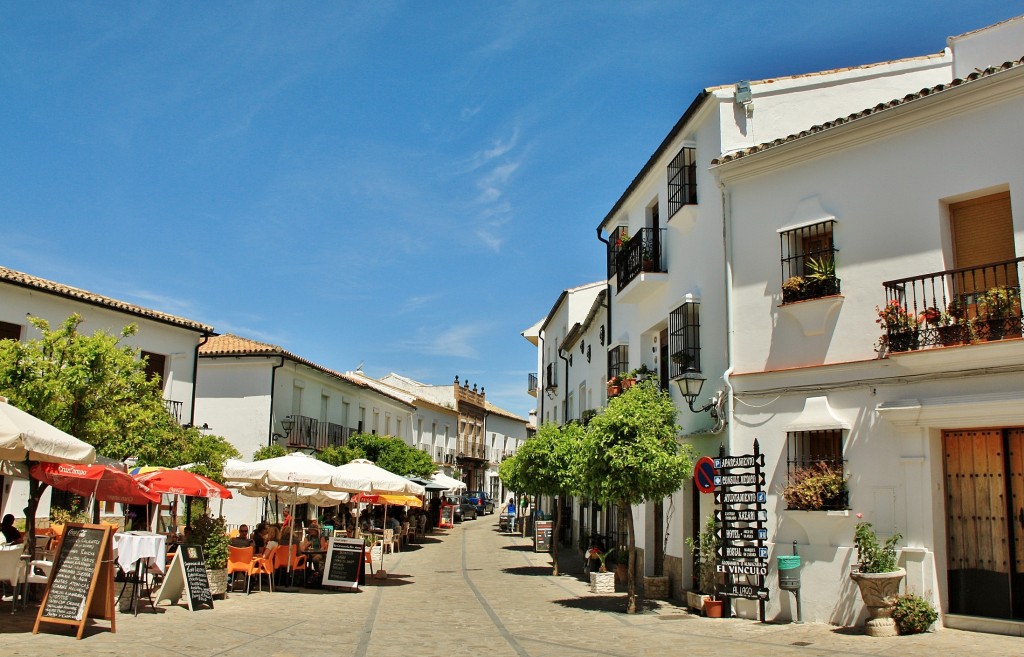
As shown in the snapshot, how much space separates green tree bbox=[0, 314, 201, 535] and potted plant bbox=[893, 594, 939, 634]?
1149cm

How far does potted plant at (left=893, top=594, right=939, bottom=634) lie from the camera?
34.5ft

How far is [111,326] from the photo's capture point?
23781 millimetres

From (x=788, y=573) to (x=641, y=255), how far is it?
762 cm

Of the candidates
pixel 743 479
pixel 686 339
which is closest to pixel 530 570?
pixel 686 339

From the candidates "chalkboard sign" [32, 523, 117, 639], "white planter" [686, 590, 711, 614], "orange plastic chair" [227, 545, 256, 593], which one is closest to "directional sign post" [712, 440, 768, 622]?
"white planter" [686, 590, 711, 614]

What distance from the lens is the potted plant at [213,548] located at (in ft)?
45.4

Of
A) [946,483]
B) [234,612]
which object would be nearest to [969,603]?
[946,483]

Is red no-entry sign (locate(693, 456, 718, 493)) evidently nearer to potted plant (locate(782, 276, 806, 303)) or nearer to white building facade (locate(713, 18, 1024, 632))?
white building facade (locate(713, 18, 1024, 632))

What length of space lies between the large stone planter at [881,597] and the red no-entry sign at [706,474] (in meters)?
2.85

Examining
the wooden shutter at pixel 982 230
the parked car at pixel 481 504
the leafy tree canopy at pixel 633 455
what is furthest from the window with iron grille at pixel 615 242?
the parked car at pixel 481 504

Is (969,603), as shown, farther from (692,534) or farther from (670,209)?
(670,209)

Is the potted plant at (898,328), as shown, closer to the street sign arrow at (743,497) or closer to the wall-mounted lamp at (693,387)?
the street sign arrow at (743,497)

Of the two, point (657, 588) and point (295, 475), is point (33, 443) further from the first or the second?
point (657, 588)

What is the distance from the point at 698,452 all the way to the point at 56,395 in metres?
10.6
